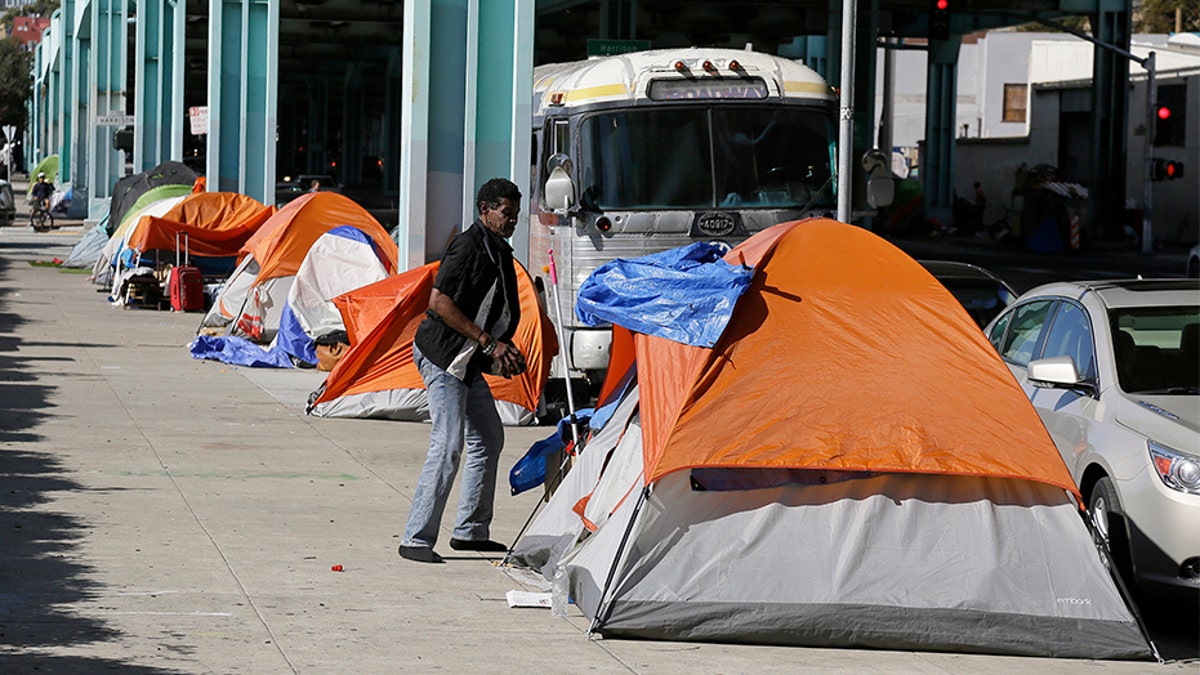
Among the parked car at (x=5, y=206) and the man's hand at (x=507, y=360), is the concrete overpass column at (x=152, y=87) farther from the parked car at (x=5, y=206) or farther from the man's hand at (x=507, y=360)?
the man's hand at (x=507, y=360)

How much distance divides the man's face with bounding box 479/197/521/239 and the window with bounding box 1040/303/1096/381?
9.99 feet

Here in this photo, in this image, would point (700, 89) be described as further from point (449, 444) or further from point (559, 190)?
point (449, 444)

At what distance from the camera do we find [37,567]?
8430 mm

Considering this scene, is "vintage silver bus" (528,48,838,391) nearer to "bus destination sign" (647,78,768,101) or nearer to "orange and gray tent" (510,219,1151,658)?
"bus destination sign" (647,78,768,101)

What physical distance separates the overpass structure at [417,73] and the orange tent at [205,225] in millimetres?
3146

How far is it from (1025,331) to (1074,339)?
94cm

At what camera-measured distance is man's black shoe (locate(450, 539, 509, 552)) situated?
9320mm

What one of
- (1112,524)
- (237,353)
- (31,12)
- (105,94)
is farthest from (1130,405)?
(31,12)

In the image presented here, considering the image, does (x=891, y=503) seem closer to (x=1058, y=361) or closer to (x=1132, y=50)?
(x=1058, y=361)

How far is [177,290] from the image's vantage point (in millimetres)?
26297

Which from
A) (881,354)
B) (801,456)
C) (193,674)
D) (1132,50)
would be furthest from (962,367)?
(1132,50)

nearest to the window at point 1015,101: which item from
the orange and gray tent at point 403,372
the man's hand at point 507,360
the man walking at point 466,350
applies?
the orange and gray tent at point 403,372

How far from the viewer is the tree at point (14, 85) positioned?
386 ft

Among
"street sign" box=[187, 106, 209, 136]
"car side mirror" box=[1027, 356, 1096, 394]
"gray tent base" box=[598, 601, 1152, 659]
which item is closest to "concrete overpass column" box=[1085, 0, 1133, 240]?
"street sign" box=[187, 106, 209, 136]
